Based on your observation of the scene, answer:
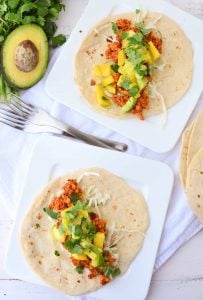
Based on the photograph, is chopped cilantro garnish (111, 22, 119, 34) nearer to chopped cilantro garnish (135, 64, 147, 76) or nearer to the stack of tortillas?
chopped cilantro garnish (135, 64, 147, 76)

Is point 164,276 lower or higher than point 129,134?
lower

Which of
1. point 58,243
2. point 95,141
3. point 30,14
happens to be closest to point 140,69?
point 95,141

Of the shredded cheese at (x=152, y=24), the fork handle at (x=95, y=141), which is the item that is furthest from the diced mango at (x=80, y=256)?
the shredded cheese at (x=152, y=24)

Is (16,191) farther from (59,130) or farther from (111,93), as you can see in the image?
(111,93)

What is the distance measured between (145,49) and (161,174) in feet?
1.92

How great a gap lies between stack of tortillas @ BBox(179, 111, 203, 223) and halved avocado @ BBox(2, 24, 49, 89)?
29.9 inches

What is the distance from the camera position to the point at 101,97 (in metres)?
3.24

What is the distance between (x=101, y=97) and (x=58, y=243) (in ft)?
2.30

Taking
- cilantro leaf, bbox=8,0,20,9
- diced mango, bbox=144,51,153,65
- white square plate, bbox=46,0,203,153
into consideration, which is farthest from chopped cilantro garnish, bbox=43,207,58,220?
cilantro leaf, bbox=8,0,20,9

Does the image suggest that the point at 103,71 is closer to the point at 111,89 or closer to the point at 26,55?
the point at 111,89

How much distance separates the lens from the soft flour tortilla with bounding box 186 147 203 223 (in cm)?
316

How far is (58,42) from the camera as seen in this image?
3334mm

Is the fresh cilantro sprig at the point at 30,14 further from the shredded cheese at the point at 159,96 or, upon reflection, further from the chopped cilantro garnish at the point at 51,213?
the chopped cilantro garnish at the point at 51,213

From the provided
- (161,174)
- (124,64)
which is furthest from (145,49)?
(161,174)
